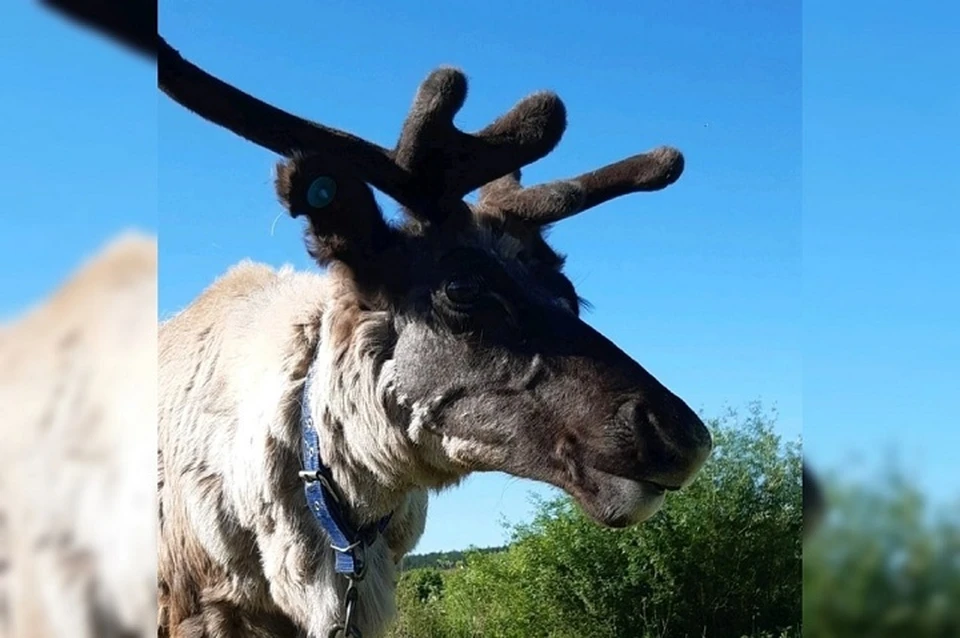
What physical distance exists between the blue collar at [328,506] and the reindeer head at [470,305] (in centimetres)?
19

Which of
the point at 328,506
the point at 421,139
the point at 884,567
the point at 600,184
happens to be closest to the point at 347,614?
the point at 328,506

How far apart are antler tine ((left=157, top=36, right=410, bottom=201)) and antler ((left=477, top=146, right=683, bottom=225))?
28 centimetres

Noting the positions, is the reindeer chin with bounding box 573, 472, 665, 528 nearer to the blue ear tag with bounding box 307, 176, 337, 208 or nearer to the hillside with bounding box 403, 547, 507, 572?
the blue ear tag with bounding box 307, 176, 337, 208

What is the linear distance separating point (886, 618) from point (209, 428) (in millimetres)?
1580

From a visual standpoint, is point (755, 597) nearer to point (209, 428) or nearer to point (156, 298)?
point (209, 428)

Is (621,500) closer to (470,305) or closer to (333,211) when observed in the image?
(470,305)

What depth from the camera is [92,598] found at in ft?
2.32

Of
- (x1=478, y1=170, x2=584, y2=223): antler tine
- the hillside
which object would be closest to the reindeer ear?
(x1=478, y1=170, x2=584, y2=223): antler tine

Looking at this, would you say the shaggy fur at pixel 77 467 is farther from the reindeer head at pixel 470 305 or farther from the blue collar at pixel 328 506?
the blue collar at pixel 328 506

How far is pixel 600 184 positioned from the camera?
2371 mm

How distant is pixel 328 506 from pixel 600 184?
38.8 inches

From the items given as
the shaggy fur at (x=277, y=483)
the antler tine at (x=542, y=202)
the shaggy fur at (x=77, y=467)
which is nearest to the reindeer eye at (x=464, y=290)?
the shaggy fur at (x=277, y=483)

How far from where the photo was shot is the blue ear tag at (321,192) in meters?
1.92

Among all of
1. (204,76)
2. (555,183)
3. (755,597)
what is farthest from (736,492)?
(204,76)
